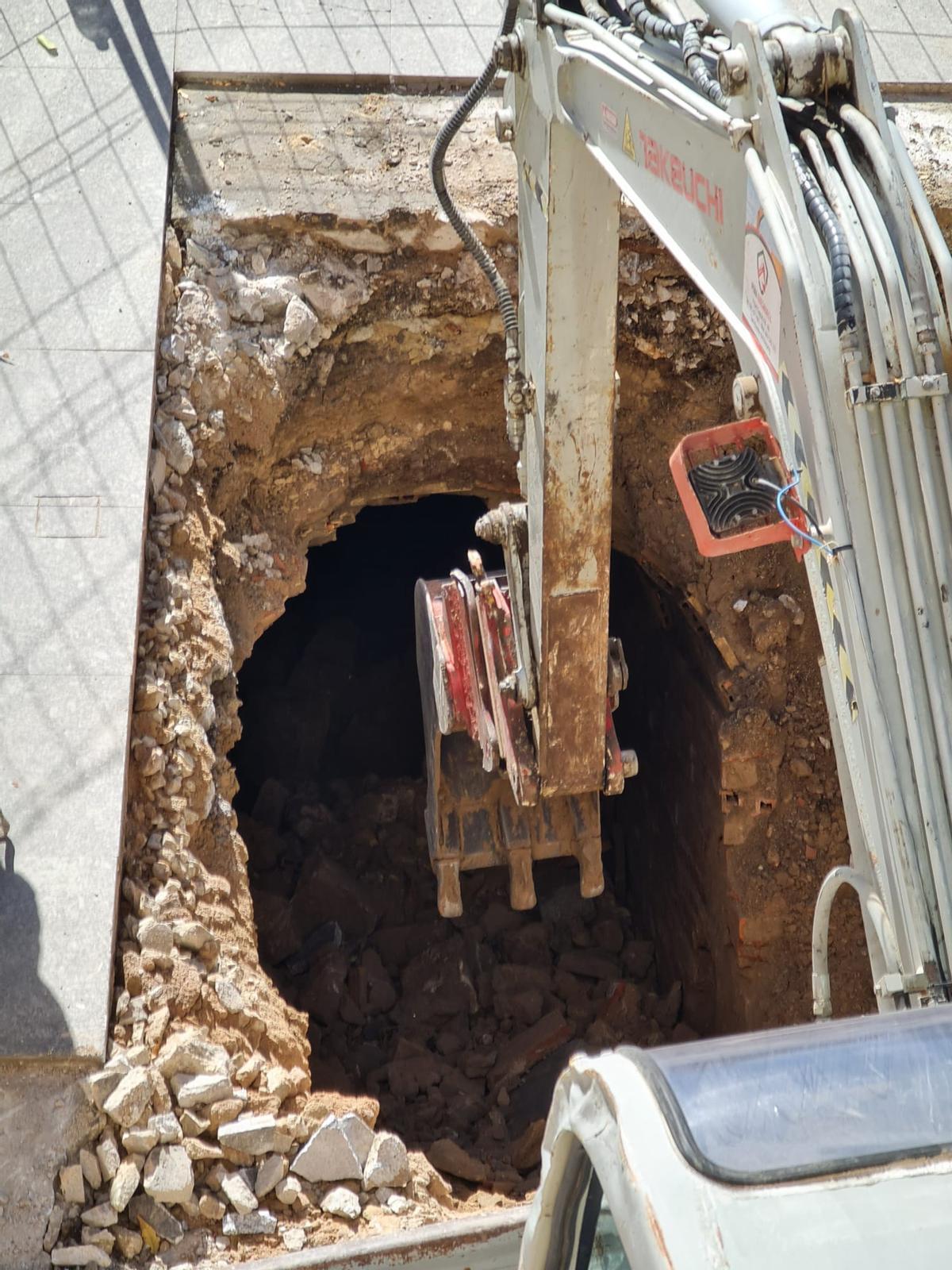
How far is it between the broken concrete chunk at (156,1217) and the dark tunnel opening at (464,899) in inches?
66.8

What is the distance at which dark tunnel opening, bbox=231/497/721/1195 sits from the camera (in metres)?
6.79

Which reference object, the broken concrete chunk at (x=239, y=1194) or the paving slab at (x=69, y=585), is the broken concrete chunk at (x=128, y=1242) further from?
the paving slab at (x=69, y=585)

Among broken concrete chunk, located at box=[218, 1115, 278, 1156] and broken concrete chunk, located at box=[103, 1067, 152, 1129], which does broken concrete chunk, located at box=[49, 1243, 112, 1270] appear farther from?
broken concrete chunk, located at box=[218, 1115, 278, 1156]

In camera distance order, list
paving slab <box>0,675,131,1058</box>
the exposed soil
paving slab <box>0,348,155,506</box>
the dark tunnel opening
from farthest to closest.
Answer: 1. the dark tunnel opening
2. paving slab <box>0,348,155,506</box>
3. the exposed soil
4. paving slab <box>0,675,131,1058</box>

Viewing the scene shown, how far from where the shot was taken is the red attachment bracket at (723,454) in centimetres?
327

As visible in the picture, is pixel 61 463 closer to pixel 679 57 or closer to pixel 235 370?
pixel 235 370

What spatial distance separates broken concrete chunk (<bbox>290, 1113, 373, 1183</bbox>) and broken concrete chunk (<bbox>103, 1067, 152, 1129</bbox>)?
22.5 inches

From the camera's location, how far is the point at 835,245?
108 inches

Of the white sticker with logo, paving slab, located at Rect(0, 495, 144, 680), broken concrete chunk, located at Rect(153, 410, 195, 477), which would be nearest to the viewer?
the white sticker with logo

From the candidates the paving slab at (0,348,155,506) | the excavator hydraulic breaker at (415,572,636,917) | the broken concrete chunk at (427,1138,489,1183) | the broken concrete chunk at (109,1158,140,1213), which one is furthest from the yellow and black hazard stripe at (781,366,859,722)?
the paving slab at (0,348,155,506)

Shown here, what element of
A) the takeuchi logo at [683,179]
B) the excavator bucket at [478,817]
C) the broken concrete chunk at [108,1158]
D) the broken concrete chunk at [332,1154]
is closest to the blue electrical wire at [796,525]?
the takeuchi logo at [683,179]

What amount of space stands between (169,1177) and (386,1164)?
764 mm

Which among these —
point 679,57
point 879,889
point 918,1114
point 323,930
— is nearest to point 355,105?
point 679,57

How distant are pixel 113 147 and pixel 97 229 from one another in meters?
0.59
